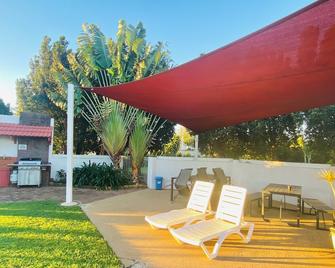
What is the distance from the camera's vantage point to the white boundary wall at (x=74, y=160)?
13.9 metres

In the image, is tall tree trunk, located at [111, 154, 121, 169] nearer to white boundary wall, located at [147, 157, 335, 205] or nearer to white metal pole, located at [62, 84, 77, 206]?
white boundary wall, located at [147, 157, 335, 205]

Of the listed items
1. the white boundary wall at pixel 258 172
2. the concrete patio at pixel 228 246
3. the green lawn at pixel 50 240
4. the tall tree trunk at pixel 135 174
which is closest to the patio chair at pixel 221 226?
the concrete patio at pixel 228 246

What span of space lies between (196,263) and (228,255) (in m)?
0.73

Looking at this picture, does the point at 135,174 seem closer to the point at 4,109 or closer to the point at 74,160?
the point at 74,160

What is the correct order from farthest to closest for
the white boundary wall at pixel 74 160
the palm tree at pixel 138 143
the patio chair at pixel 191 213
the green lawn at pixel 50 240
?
the white boundary wall at pixel 74 160
the palm tree at pixel 138 143
the patio chair at pixel 191 213
the green lawn at pixel 50 240

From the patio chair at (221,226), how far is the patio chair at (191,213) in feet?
1.44

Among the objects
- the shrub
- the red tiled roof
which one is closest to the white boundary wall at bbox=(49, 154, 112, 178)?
the shrub

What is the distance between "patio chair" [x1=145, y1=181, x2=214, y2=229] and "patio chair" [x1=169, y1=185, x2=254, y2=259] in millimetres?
440

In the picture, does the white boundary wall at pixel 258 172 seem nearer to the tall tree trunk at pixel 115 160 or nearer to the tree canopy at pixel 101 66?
the tall tree trunk at pixel 115 160

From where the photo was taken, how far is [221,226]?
549 centimetres

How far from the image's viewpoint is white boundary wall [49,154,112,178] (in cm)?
1385

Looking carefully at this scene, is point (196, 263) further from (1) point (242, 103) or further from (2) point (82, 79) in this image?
(2) point (82, 79)

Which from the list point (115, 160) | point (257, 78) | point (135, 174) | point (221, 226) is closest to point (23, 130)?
point (115, 160)

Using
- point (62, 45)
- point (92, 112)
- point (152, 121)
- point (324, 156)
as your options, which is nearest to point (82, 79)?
point (92, 112)
